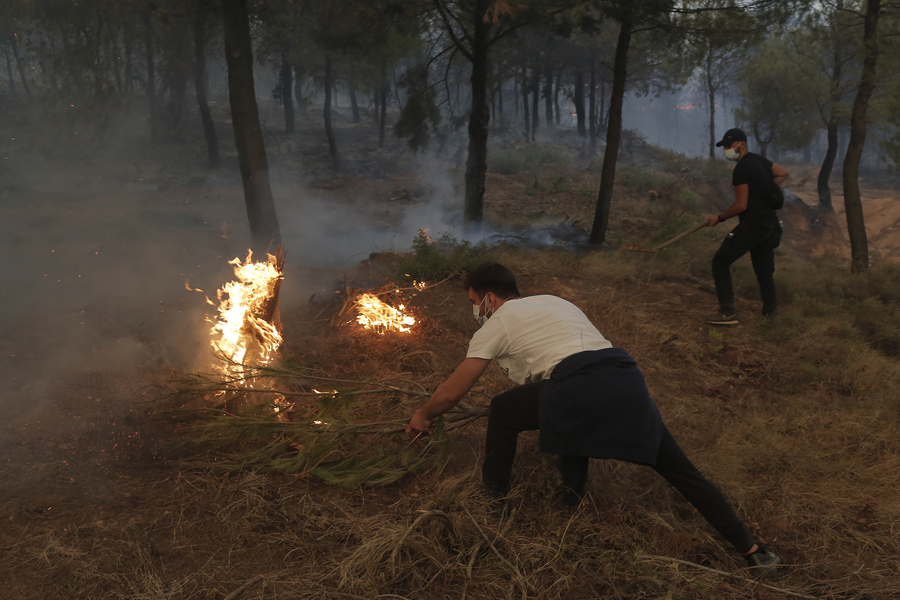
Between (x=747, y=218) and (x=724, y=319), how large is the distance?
3.46ft

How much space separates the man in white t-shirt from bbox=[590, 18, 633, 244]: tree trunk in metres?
6.10

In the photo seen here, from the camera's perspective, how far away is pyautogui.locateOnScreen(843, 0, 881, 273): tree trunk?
7.67 m

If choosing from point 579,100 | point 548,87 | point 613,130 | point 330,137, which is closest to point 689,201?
point 613,130

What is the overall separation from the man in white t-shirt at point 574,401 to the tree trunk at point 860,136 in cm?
706

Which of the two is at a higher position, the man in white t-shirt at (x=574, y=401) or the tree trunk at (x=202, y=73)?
the tree trunk at (x=202, y=73)

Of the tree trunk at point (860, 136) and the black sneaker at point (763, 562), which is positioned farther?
the tree trunk at point (860, 136)

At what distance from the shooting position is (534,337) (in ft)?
9.00

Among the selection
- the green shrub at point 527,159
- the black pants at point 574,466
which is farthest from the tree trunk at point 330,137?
the black pants at point 574,466

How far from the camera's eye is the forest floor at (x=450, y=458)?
2.66 metres

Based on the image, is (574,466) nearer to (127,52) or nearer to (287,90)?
(127,52)

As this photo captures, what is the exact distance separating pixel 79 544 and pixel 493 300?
7.87 ft

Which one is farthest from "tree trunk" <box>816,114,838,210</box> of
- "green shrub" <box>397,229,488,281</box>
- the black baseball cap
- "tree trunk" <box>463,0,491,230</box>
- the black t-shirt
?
"green shrub" <box>397,229,488,281</box>

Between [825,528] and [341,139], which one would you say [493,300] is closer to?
[825,528]

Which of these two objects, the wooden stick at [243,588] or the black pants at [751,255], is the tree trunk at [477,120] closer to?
the black pants at [751,255]
